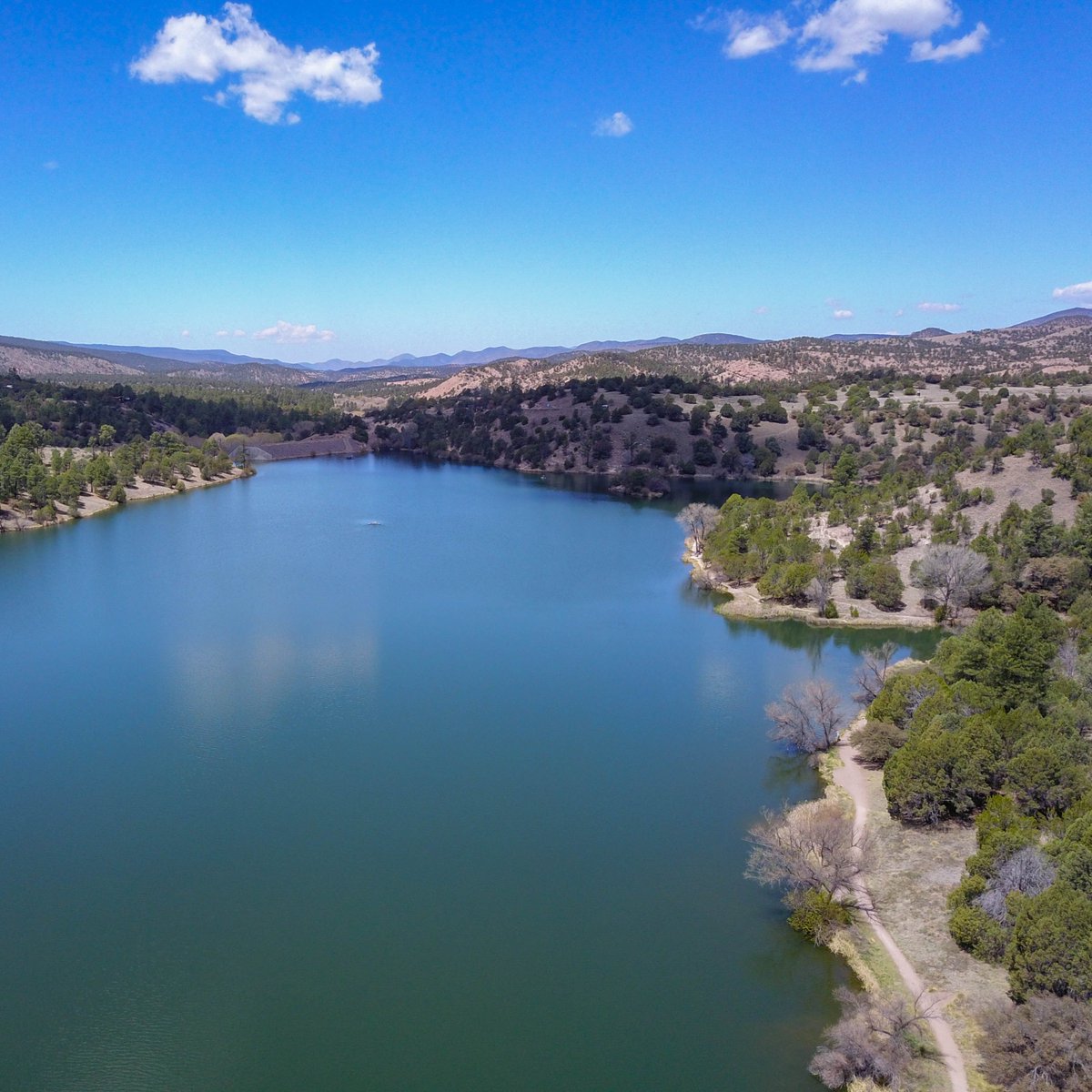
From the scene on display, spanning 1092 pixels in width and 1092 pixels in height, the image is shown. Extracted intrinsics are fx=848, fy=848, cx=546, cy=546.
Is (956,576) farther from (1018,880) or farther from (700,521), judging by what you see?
(1018,880)

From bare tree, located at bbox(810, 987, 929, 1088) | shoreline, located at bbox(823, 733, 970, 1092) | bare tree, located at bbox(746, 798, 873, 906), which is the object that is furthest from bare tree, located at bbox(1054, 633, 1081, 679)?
bare tree, located at bbox(810, 987, 929, 1088)

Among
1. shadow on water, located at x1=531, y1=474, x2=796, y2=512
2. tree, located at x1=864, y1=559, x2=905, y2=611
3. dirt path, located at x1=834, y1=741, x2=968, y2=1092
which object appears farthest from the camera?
shadow on water, located at x1=531, y1=474, x2=796, y2=512

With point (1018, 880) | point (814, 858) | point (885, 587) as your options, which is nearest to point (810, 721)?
point (814, 858)

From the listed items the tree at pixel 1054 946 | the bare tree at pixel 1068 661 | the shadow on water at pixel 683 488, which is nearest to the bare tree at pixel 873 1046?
the tree at pixel 1054 946

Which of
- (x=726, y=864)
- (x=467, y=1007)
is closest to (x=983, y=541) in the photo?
(x=726, y=864)

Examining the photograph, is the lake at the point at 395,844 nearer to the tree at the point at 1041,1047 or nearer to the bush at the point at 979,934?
the bush at the point at 979,934

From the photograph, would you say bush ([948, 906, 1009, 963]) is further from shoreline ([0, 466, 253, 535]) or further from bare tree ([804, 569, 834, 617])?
shoreline ([0, 466, 253, 535])

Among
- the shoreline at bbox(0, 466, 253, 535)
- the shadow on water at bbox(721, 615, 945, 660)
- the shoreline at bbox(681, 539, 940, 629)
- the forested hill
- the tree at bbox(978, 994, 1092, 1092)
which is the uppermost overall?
the forested hill
